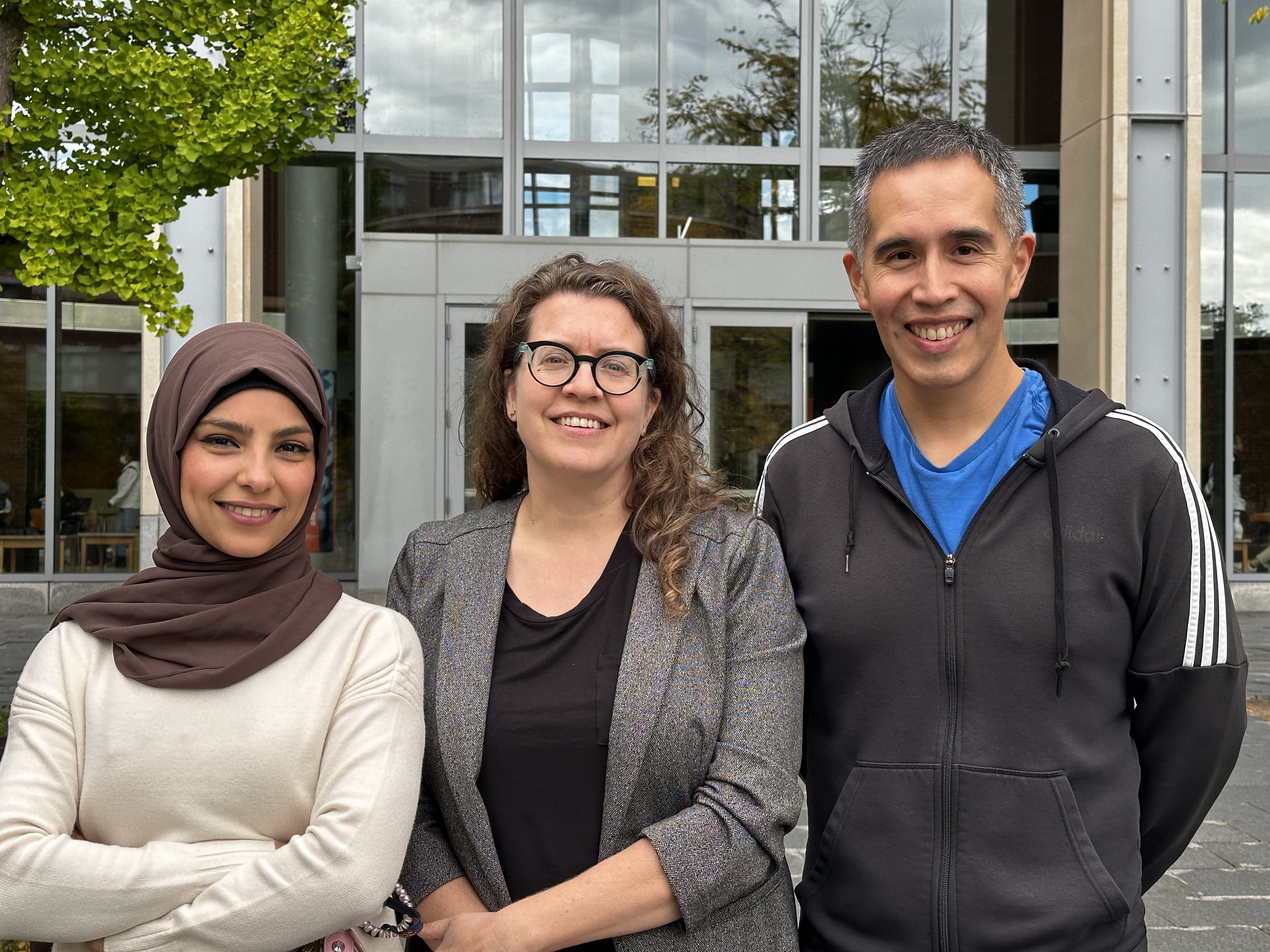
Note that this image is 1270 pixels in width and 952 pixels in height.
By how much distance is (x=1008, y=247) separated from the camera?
225 cm

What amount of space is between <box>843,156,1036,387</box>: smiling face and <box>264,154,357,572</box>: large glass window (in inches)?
419

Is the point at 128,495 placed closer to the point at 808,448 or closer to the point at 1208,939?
the point at 1208,939

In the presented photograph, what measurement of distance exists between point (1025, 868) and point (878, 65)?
1218cm

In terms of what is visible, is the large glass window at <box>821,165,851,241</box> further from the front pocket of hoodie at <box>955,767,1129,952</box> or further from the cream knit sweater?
the cream knit sweater

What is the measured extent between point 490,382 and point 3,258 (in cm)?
486

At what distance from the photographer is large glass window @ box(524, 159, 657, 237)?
489 inches

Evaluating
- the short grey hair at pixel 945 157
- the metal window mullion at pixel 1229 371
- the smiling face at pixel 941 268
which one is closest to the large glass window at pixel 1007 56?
the metal window mullion at pixel 1229 371

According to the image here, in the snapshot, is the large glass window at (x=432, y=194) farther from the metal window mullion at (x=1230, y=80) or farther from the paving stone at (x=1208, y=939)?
the paving stone at (x=1208, y=939)

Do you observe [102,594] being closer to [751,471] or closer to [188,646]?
[188,646]

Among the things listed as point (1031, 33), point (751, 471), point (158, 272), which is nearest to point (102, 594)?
point (158, 272)

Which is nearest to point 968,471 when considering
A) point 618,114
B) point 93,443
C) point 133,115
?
point 133,115

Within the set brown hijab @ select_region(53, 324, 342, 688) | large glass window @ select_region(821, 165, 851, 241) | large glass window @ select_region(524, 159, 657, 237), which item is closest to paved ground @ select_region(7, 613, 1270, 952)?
brown hijab @ select_region(53, 324, 342, 688)

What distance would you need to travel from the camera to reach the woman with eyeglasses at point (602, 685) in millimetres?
2057

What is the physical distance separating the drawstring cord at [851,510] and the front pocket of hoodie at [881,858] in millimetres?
386
